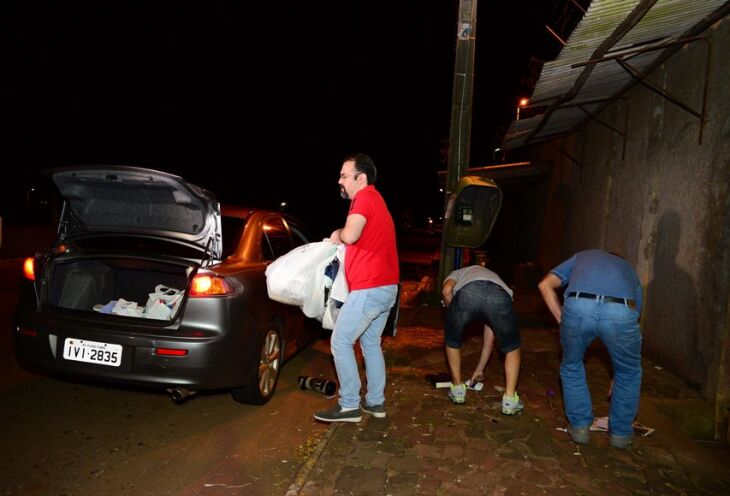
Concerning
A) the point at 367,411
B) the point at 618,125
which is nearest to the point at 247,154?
the point at 618,125

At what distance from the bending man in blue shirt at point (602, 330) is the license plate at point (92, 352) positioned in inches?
121

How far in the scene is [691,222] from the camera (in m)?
5.03


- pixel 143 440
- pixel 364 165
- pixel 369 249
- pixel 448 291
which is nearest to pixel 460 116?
pixel 448 291

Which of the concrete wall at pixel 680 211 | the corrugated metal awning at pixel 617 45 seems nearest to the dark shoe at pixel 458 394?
the concrete wall at pixel 680 211

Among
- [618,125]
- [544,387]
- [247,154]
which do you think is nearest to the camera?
[544,387]

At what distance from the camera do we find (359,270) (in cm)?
399

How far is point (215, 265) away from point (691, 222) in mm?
4262

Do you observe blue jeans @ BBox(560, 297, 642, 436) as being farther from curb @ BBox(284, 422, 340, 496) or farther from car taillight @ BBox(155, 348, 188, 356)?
car taillight @ BBox(155, 348, 188, 356)

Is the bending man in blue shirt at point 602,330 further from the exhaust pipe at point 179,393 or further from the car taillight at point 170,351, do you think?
the exhaust pipe at point 179,393

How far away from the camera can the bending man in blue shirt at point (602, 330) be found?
3.63 meters

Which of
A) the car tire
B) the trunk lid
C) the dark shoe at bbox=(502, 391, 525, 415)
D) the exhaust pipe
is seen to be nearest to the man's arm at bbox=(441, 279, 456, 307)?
the dark shoe at bbox=(502, 391, 525, 415)

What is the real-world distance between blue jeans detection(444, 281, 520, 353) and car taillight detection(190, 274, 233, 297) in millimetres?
1854

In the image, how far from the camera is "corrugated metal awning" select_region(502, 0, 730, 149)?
14.0 ft

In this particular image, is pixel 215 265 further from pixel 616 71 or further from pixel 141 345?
pixel 616 71
